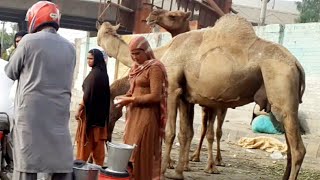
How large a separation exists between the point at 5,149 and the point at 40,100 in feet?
4.59

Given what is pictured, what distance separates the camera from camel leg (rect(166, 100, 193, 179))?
7.48 meters

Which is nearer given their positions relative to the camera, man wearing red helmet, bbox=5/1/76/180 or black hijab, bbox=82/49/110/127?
man wearing red helmet, bbox=5/1/76/180

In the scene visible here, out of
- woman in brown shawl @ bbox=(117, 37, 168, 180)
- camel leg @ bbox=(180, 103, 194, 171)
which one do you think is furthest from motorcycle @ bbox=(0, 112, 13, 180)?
camel leg @ bbox=(180, 103, 194, 171)

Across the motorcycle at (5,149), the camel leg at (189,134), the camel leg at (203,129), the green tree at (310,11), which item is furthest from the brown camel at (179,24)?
the green tree at (310,11)

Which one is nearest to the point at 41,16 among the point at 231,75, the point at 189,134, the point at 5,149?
the point at 5,149

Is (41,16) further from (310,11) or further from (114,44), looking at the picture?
(310,11)

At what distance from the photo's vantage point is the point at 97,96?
717cm

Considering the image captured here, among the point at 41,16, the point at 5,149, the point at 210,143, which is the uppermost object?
the point at 41,16

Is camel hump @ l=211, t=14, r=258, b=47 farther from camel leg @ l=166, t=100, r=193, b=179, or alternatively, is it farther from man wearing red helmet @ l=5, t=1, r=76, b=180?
man wearing red helmet @ l=5, t=1, r=76, b=180

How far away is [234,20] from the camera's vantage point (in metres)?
7.84

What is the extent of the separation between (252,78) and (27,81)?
410cm

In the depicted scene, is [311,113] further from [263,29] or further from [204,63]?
[204,63]

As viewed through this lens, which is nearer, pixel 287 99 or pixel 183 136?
pixel 287 99

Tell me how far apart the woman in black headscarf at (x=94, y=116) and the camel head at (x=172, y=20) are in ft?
7.62
